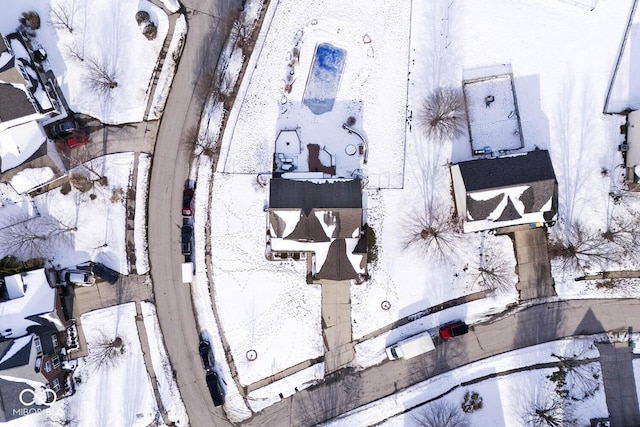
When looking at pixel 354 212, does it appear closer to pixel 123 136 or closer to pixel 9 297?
pixel 123 136

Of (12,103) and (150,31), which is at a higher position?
(150,31)

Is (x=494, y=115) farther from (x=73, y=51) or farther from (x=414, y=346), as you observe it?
(x=73, y=51)

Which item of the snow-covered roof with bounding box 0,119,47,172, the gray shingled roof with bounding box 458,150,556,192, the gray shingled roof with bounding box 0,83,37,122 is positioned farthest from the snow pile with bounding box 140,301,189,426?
the gray shingled roof with bounding box 458,150,556,192

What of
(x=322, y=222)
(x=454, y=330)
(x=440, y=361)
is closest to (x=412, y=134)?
(x=322, y=222)

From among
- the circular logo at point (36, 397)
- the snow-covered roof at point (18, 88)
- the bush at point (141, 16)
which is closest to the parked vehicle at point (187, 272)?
the circular logo at point (36, 397)

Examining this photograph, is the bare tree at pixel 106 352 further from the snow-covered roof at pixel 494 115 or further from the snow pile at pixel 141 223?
the snow-covered roof at pixel 494 115

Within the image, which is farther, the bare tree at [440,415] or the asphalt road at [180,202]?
the asphalt road at [180,202]
